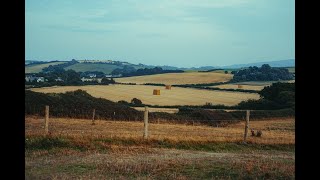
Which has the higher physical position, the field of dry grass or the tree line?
the tree line

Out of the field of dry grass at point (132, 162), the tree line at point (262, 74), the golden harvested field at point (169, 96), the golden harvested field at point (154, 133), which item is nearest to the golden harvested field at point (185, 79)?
the tree line at point (262, 74)

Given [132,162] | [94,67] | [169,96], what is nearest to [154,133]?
[132,162]

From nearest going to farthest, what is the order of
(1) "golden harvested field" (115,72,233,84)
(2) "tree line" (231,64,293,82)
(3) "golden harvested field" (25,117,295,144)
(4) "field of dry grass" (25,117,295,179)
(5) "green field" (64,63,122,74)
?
(4) "field of dry grass" (25,117,295,179), (3) "golden harvested field" (25,117,295,144), (2) "tree line" (231,64,293,82), (1) "golden harvested field" (115,72,233,84), (5) "green field" (64,63,122,74)

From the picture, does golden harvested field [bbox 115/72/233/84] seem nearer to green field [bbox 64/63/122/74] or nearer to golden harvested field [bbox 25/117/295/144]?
green field [bbox 64/63/122/74]

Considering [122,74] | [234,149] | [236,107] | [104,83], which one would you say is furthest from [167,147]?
[122,74]

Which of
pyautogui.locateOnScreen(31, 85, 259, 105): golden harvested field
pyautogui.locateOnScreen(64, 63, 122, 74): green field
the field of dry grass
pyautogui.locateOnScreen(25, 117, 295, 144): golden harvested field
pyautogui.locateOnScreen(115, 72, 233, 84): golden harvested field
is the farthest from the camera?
pyautogui.locateOnScreen(64, 63, 122, 74): green field

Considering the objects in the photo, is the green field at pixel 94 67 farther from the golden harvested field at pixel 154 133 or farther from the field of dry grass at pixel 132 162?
the field of dry grass at pixel 132 162

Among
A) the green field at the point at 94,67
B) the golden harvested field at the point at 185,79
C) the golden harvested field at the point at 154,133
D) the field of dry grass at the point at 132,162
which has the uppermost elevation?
the green field at the point at 94,67

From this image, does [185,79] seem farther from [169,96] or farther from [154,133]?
[154,133]

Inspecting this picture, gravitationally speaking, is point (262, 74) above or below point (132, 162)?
above

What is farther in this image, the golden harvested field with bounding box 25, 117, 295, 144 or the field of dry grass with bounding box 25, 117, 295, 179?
the golden harvested field with bounding box 25, 117, 295, 144

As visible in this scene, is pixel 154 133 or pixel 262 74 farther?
pixel 262 74

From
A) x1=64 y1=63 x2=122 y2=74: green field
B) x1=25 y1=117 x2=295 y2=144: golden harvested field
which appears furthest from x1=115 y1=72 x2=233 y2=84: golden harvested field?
x1=25 y1=117 x2=295 y2=144: golden harvested field
